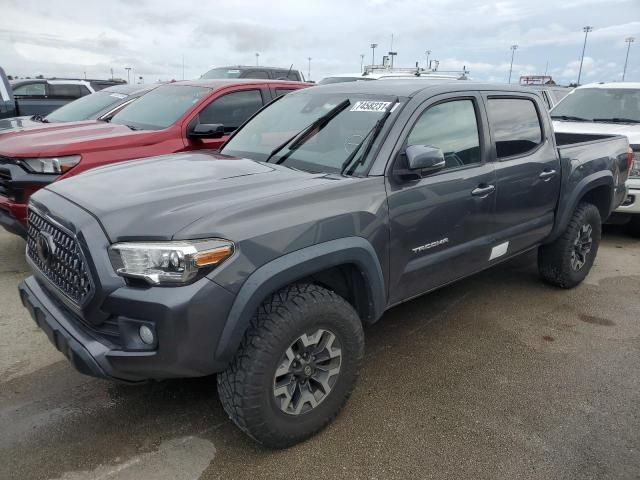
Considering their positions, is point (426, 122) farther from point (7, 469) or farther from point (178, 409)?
point (7, 469)

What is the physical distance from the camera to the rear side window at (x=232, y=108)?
5715 mm

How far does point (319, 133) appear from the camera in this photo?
129 inches

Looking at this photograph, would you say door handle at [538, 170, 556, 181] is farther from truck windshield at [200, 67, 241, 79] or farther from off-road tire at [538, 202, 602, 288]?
truck windshield at [200, 67, 241, 79]

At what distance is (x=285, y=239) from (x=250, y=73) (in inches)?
422

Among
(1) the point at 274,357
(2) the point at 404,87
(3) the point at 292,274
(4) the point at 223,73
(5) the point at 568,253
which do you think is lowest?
(5) the point at 568,253

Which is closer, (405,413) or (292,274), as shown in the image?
(292,274)

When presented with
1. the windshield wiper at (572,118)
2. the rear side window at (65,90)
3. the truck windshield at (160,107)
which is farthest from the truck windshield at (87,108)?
the windshield wiper at (572,118)

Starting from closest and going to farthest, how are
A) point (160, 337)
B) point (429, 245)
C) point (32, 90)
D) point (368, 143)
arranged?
point (160, 337)
point (368, 143)
point (429, 245)
point (32, 90)

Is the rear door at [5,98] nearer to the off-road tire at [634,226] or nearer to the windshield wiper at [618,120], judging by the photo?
the windshield wiper at [618,120]

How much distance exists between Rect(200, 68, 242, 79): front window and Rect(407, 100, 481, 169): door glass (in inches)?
368

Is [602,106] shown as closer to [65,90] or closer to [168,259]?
[168,259]

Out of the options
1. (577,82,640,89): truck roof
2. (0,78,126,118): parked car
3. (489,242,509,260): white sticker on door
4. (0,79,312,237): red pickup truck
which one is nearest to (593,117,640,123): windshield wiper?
(577,82,640,89): truck roof

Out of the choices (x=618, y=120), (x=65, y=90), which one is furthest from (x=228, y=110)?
(x=65, y=90)

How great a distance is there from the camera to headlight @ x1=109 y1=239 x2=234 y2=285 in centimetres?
217
